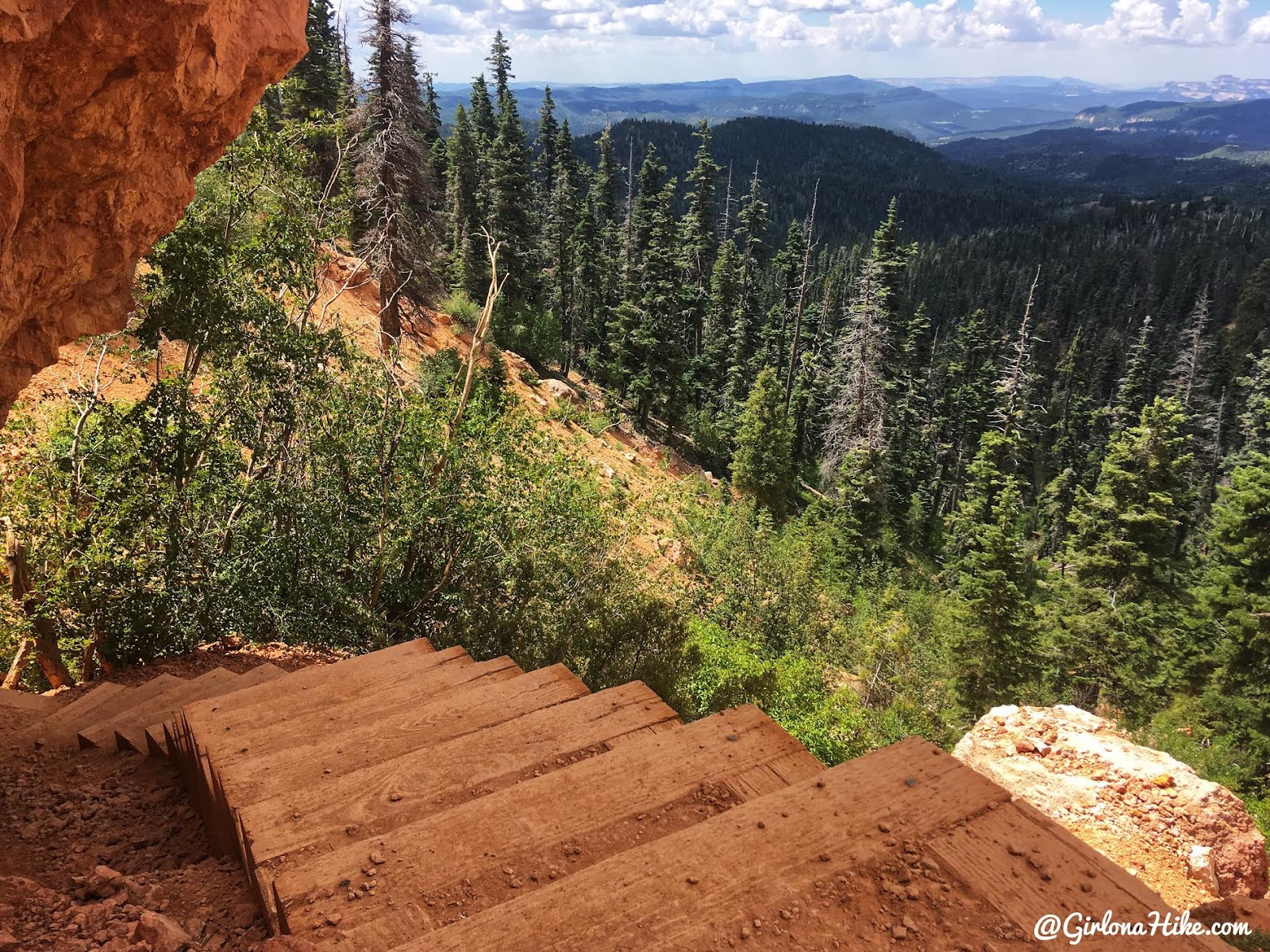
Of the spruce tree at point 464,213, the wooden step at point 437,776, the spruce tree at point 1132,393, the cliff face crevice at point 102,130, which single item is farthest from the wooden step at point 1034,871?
the spruce tree at point 1132,393

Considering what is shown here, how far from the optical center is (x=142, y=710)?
5.50m

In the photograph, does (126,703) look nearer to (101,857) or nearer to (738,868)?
(101,857)

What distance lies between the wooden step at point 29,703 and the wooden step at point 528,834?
5.25m

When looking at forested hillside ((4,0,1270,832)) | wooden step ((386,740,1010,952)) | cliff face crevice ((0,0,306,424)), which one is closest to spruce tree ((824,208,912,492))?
forested hillside ((4,0,1270,832))

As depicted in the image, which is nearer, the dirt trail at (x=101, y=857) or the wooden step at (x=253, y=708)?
the dirt trail at (x=101, y=857)

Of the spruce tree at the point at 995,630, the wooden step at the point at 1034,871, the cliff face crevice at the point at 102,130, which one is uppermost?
the cliff face crevice at the point at 102,130

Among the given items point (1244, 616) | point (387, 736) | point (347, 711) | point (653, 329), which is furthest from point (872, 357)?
point (387, 736)

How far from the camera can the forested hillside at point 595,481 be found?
879cm

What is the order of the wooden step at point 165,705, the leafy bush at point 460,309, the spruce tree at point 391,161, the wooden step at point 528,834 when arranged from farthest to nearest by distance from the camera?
1. the leafy bush at point 460,309
2. the spruce tree at point 391,161
3. the wooden step at point 165,705
4. the wooden step at point 528,834

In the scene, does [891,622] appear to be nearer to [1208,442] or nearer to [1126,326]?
[1208,442]

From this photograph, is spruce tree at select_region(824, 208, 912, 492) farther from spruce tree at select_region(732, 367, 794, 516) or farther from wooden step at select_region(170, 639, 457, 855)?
wooden step at select_region(170, 639, 457, 855)

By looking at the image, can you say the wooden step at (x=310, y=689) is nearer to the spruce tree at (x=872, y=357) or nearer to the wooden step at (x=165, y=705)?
the wooden step at (x=165, y=705)

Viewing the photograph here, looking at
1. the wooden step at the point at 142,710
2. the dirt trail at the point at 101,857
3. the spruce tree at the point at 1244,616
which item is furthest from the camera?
the spruce tree at the point at 1244,616

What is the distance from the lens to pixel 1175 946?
5.70 feet
